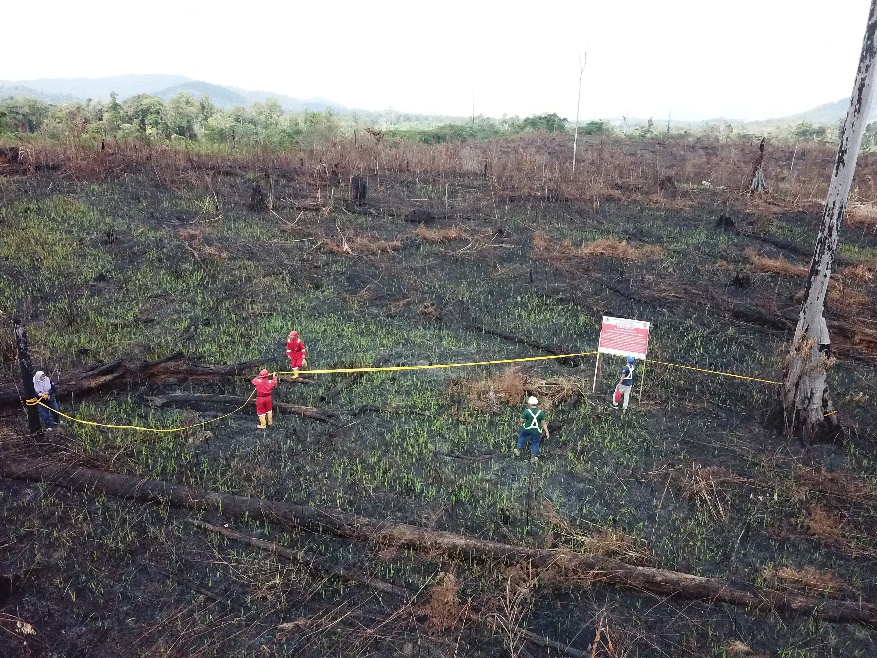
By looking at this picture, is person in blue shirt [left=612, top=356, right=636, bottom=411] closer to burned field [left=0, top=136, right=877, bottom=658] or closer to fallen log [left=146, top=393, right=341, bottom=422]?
burned field [left=0, top=136, right=877, bottom=658]

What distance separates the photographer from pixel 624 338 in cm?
1023

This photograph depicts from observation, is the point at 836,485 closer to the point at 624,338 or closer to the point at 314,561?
the point at 624,338

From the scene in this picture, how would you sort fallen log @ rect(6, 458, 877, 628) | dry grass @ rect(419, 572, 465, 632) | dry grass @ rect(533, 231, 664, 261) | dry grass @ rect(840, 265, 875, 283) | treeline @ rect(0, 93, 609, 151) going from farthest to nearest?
treeline @ rect(0, 93, 609, 151), dry grass @ rect(533, 231, 664, 261), dry grass @ rect(840, 265, 875, 283), fallen log @ rect(6, 458, 877, 628), dry grass @ rect(419, 572, 465, 632)

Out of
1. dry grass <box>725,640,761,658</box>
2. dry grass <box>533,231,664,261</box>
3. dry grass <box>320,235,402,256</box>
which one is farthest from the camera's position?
dry grass <box>533,231,664,261</box>

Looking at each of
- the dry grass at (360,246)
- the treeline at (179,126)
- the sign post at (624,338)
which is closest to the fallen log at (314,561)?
the sign post at (624,338)

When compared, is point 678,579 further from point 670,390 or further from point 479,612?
point 670,390

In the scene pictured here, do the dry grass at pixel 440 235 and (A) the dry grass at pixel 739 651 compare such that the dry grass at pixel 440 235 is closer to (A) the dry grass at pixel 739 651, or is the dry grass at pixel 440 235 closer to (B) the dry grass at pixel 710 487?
(B) the dry grass at pixel 710 487

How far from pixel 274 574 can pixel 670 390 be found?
8233 mm

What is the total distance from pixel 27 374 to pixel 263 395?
3.33 m

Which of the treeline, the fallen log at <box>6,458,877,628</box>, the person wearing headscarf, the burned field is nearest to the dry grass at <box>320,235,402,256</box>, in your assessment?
the burned field

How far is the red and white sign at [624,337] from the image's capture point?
10078 mm

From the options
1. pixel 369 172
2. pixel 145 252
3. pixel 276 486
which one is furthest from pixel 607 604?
pixel 369 172

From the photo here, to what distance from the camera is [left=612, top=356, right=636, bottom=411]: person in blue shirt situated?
992 centimetres

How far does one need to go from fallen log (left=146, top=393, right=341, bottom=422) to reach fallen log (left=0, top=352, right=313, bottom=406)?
26.7 inches
